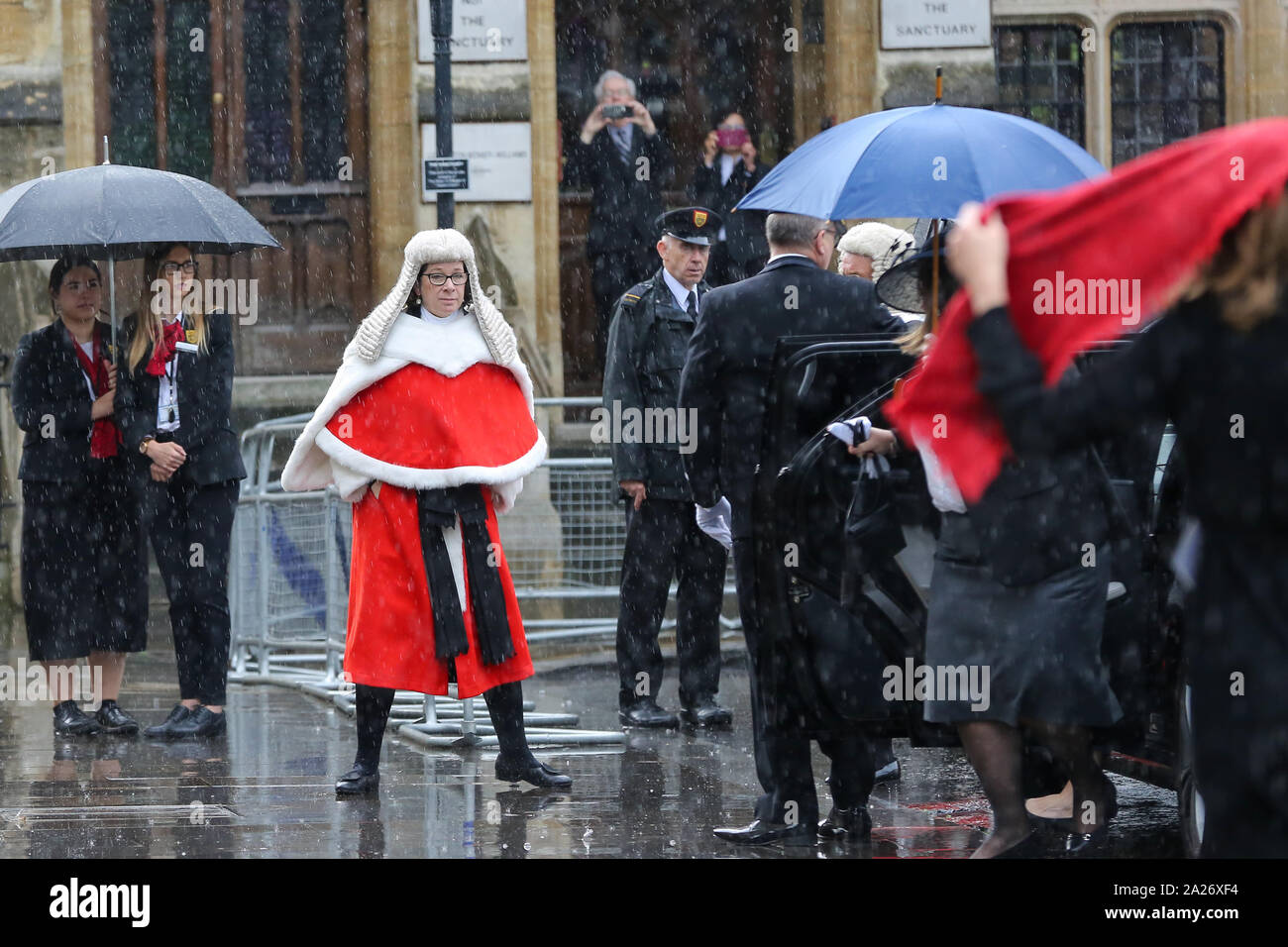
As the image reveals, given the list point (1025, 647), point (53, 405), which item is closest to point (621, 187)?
point (53, 405)

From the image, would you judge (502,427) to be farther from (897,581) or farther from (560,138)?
(560,138)

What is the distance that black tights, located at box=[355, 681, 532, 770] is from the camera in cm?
762

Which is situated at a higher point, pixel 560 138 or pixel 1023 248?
pixel 560 138

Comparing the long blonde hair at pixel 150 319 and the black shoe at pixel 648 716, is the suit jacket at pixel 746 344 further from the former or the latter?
the long blonde hair at pixel 150 319

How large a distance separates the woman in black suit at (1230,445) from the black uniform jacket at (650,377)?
596cm

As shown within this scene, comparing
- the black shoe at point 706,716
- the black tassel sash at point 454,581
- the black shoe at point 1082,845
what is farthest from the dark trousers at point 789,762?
the black shoe at point 706,716

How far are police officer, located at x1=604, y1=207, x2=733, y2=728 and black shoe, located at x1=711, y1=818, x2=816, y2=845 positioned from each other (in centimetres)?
275

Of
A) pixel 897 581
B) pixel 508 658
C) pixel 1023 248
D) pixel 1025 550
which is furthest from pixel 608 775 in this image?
Answer: pixel 1023 248

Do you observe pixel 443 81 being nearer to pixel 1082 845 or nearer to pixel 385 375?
pixel 385 375

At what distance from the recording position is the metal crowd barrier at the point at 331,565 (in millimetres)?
10797

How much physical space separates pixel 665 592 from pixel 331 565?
6.75ft

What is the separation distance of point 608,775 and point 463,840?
1.43m

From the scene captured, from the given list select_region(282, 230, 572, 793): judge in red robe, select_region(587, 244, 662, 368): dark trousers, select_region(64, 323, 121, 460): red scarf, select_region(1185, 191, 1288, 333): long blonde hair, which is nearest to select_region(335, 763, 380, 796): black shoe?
select_region(282, 230, 572, 793): judge in red robe

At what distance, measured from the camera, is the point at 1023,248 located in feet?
11.7
